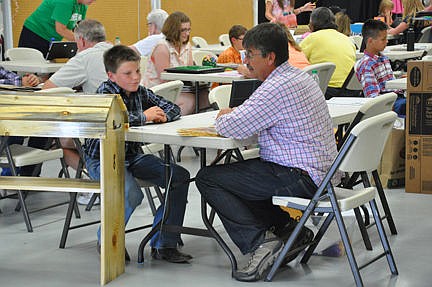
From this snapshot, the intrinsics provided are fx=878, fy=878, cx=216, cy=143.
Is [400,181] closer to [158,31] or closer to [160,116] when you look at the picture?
[160,116]

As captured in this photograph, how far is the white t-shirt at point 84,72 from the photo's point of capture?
18.5 ft

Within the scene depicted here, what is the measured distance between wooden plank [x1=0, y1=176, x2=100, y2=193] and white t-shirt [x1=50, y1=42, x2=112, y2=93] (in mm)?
1441

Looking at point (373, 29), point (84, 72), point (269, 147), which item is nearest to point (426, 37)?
point (373, 29)

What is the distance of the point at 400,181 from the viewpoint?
6.13 metres

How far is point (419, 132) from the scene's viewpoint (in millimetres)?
5867

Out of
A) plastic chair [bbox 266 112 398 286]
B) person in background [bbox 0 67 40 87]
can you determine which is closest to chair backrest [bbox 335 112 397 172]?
plastic chair [bbox 266 112 398 286]

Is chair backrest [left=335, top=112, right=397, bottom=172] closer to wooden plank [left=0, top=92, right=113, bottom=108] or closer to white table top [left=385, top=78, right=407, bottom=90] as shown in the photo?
wooden plank [left=0, top=92, right=113, bottom=108]

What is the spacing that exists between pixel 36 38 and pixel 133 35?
2.85 meters

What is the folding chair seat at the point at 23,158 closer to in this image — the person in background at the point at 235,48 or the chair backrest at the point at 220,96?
the chair backrest at the point at 220,96

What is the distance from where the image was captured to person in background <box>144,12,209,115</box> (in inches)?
281

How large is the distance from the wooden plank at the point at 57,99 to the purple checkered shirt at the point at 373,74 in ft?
9.53

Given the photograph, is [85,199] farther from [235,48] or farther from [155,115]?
[235,48]

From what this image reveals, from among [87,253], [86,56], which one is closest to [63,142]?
[86,56]

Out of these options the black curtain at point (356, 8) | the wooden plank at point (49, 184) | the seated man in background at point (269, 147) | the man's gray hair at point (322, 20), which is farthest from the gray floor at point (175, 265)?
the black curtain at point (356, 8)
